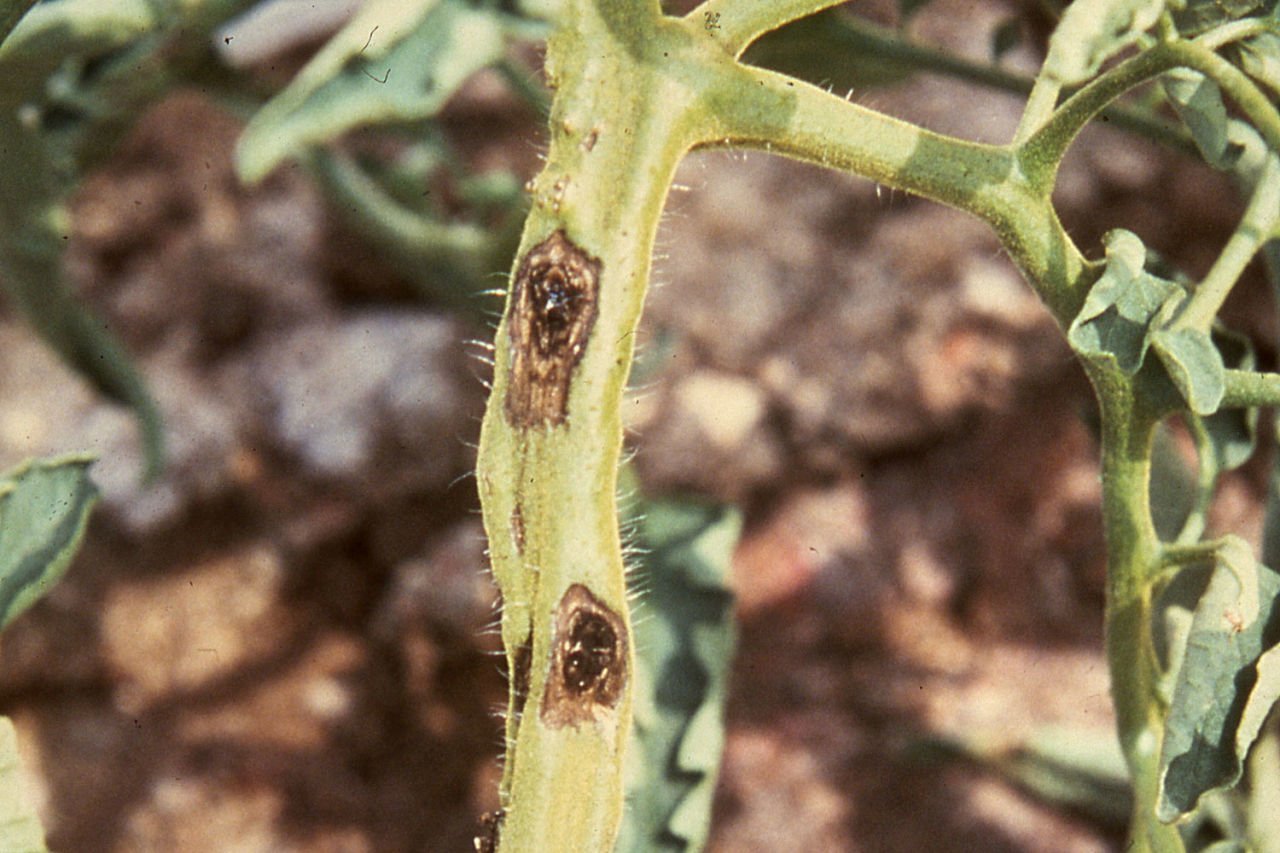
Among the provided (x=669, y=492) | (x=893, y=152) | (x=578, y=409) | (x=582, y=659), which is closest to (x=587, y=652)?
(x=582, y=659)

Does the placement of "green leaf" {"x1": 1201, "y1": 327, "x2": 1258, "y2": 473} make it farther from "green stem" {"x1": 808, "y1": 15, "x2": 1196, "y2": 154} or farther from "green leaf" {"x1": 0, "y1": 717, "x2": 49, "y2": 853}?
"green leaf" {"x1": 0, "y1": 717, "x2": 49, "y2": 853}

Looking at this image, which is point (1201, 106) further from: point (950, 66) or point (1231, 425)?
point (950, 66)

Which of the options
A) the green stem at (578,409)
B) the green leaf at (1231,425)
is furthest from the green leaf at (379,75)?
the green leaf at (1231,425)

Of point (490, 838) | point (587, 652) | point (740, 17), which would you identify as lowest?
point (490, 838)

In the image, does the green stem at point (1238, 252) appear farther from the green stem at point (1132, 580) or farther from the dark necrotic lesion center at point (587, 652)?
the dark necrotic lesion center at point (587, 652)

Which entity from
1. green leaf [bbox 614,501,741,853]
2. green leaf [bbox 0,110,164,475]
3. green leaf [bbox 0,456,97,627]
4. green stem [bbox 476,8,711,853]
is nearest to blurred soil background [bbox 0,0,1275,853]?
green leaf [bbox 0,110,164,475]

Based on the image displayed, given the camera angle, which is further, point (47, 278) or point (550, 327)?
point (47, 278)

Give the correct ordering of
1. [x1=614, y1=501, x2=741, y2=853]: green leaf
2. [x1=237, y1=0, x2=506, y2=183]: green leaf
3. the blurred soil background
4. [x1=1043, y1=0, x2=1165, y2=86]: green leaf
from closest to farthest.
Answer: [x1=1043, y1=0, x2=1165, y2=86]: green leaf → [x1=237, y1=0, x2=506, y2=183]: green leaf → [x1=614, y1=501, x2=741, y2=853]: green leaf → the blurred soil background
